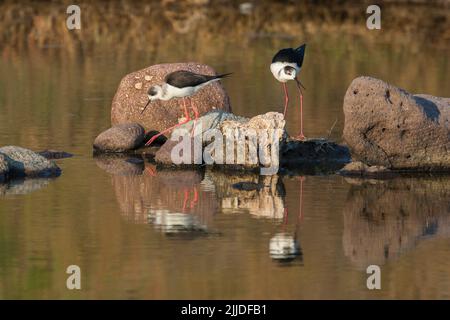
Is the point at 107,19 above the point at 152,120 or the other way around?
above

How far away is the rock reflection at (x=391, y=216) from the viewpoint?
13852 millimetres

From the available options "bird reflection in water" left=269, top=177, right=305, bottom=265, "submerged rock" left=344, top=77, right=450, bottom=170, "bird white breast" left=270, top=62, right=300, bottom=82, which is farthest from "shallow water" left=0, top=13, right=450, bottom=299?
"bird white breast" left=270, top=62, right=300, bottom=82

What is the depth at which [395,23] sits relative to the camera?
132ft

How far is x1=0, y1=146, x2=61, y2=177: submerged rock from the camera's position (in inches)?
686

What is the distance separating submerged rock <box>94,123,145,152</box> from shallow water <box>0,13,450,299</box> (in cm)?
30

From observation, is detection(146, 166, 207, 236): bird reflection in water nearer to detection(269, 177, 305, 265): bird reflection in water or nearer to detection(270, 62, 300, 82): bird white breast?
detection(269, 177, 305, 265): bird reflection in water

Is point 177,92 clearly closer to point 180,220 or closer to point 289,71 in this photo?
point 289,71

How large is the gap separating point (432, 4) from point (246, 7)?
6413 millimetres

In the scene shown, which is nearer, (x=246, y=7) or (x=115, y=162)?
(x=115, y=162)

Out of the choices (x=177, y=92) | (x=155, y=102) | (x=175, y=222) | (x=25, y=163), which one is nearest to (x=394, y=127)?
(x=177, y=92)

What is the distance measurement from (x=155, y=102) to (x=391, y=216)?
20.7ft
